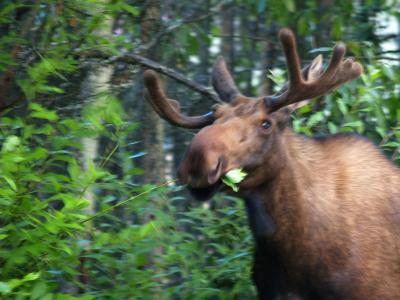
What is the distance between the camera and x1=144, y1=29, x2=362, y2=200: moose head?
5.15 metres

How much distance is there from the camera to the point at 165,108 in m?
5.93

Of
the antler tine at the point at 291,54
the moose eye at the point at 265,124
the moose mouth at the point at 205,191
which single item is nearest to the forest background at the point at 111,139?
the moose mouth at the point at 205,191

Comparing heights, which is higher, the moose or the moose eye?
the moose eye

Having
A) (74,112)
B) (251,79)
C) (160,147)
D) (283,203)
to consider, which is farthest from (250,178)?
(251,79)

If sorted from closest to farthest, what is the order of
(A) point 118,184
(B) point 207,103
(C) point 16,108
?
(A) point 118,184 → (C) point 16,108 → (B) point 207,103

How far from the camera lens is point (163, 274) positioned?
6156 millimetres

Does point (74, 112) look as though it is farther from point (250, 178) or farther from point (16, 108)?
point (250, 178)

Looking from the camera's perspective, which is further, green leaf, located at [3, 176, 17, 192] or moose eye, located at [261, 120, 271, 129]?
moose eye, located at [261, 120, 271, 129]

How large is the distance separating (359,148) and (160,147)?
2178 mm

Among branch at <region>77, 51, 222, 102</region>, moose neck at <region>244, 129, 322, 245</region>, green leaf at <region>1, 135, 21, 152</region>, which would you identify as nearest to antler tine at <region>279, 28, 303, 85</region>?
moose neck at <region>244, 129, 322, 245</region>

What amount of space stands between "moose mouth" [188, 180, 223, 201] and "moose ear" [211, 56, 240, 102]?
861 millimetres

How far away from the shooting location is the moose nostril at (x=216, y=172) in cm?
511

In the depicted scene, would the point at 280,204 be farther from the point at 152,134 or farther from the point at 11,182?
the point at 152,134

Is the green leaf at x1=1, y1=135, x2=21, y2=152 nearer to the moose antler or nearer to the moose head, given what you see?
the moose head
